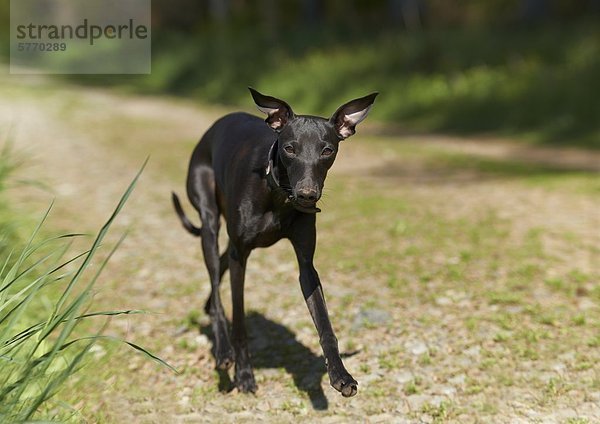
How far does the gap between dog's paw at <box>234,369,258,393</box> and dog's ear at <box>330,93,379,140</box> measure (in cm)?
160

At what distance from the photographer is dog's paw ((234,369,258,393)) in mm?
4520

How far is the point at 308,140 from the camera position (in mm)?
3877

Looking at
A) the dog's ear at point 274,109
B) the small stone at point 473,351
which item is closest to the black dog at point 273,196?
the dog's ear at point 274,109

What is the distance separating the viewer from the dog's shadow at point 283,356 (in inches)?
182

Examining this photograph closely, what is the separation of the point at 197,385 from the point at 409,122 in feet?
48.1

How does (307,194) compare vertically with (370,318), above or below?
above

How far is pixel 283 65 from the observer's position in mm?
24484

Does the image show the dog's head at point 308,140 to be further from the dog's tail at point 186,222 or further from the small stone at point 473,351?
the small stone at point 473,351

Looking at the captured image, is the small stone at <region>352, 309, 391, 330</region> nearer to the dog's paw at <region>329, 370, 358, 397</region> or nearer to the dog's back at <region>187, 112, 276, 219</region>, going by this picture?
the dog's back at <region>187, 112, 276, 219</region>

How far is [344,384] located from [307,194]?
1.02 meters

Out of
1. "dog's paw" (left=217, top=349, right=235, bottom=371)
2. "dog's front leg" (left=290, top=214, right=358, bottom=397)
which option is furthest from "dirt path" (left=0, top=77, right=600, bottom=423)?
"dog's front leg" (left=290, top=214, right=358, bottom=397)

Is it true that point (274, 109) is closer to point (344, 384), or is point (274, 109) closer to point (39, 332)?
point (344, 384)

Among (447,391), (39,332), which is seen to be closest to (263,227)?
(447,391)

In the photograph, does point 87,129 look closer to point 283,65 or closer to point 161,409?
point 283,65
